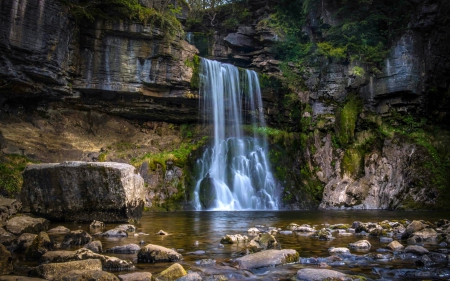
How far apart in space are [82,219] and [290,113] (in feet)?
61.2

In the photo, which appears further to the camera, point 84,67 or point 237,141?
point 237,141

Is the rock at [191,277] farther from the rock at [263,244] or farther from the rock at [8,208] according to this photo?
the rock at [8,208]

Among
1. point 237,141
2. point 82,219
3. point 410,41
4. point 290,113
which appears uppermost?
point 410,41

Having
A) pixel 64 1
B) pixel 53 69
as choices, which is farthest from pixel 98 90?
pixel 64 1

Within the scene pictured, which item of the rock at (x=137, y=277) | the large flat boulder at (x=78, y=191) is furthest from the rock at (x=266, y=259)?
the large flat boulder at (x=78, y=191)

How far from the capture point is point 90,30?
821 inches

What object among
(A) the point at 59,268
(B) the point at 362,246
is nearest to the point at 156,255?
(A) the point at 59,268

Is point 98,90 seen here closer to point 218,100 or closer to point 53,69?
point 53,69

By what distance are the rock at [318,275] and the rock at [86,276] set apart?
2235mm

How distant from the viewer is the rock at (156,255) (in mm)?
5648

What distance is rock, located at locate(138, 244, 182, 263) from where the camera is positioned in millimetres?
5648

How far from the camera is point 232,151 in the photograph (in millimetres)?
22594

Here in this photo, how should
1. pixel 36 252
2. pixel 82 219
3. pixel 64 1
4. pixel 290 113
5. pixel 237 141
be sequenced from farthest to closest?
pixel 290 113 → pixel 237 141 → pixel 64 1 → pixel 82 219 → pixel 36 252

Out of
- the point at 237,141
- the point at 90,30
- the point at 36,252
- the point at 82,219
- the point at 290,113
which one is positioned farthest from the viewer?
the point at 290,113
